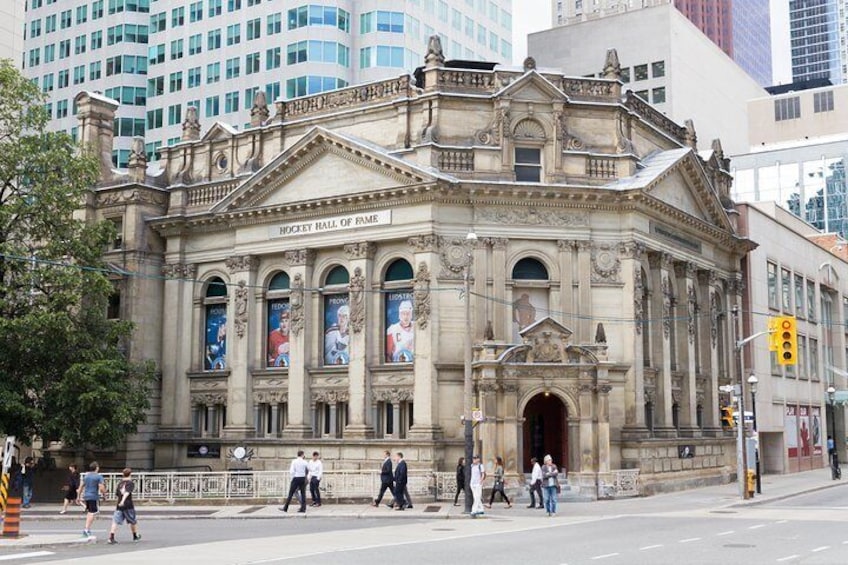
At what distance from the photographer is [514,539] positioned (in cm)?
2564

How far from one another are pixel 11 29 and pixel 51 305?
22.4 m

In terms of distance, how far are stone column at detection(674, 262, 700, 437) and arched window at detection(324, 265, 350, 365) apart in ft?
52.4

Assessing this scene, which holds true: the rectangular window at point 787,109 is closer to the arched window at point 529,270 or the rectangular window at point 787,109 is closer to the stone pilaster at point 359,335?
the arched window at point 529,270

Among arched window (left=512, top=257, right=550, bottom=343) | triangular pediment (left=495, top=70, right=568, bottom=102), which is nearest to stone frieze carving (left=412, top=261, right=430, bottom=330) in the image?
arched window (left=512, top=257, right=550, bottom=343)

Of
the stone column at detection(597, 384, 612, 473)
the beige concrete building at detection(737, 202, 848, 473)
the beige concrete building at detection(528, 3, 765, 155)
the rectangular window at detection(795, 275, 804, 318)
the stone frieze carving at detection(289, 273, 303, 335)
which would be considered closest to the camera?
the stone column at detection(597, 384, 612, 473)

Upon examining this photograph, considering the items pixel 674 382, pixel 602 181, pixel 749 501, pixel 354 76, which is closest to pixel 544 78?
pixel 602 181

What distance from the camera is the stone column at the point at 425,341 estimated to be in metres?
42.3

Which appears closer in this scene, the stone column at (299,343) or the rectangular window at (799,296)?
the stone column at (299,343)

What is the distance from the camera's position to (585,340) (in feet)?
145

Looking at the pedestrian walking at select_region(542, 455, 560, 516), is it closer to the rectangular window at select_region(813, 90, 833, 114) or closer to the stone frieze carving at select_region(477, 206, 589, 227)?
the stone frieze carving at select_region(477, 206, 589, 227)

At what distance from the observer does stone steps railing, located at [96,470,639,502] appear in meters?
38.4

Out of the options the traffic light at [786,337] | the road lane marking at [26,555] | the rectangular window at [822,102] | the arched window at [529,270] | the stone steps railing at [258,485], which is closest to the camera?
the road lane marking at [26,555]

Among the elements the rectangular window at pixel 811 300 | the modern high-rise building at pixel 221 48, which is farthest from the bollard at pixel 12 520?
the modern high-rise building at pixel 221 48

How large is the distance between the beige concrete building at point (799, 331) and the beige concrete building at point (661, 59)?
32.1 m
